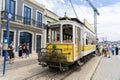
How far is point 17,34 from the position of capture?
1015 inches

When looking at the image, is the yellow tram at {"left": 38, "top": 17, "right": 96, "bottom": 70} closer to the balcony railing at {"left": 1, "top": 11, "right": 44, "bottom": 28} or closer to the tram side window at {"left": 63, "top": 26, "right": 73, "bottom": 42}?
the tram side window at {"left": 63, "top": 26, "right": 73, "bottom": 42}

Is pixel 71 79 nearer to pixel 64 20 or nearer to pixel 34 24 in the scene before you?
pixel 64 20

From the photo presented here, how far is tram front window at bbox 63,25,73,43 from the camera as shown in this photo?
1214 cm

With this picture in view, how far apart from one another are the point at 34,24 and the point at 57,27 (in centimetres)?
1828

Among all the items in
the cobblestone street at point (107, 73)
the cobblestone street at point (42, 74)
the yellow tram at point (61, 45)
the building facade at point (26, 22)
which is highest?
the building facade at point (26, 22)

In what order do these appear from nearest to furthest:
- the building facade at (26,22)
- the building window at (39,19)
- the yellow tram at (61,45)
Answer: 1. the yellow tram at (61,45)
2. the building facade at (26,22)
3. the building window at (39,19)

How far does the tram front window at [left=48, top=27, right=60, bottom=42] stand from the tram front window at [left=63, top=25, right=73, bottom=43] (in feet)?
1.56

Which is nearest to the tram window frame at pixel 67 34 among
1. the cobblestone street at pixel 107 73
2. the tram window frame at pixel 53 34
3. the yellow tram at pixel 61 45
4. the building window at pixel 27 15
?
the yellow tram at pixel 61 45

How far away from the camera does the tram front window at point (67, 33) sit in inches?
478

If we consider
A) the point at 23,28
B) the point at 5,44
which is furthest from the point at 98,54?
the point at 5,44

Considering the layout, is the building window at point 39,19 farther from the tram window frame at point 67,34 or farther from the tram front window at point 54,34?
the tram window frame at point 67,34

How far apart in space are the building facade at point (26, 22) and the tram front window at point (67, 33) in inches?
434

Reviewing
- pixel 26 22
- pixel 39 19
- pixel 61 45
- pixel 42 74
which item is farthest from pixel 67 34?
pixel 39 19

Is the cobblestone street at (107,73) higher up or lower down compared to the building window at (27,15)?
lower down
